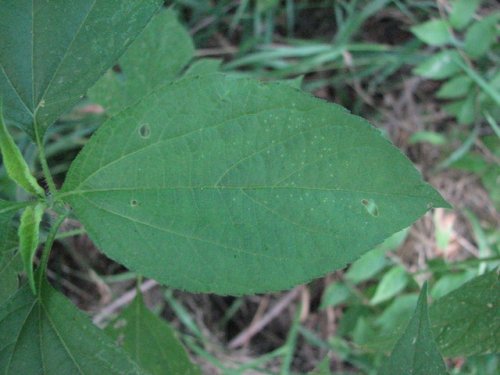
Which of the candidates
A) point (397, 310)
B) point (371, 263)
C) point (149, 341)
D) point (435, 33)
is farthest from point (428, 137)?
point (149, 341)

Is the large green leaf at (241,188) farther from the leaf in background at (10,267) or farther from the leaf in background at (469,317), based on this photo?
the leaf in background at (469,317)

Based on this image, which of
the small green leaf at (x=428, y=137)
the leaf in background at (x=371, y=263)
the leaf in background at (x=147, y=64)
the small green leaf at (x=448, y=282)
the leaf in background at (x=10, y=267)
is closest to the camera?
the leaf in background at (x=10, y=267)

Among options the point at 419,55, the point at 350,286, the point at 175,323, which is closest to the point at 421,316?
the point at 350,286

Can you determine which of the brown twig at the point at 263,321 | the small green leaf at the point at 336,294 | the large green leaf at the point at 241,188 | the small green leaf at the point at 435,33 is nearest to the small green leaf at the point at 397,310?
the small green leaf at the point at 336,294

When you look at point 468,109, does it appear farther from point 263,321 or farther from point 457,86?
point 263,321

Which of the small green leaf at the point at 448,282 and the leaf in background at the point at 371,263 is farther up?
the leaf in background at the point at 371,263

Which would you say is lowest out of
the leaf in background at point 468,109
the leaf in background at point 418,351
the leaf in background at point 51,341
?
the leaf in background at point 468,109

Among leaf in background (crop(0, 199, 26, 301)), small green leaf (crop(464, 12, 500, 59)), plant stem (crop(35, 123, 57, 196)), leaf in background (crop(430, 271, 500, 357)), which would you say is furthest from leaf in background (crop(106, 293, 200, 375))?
small green leaf (crop(464, 12, 500, 59))
